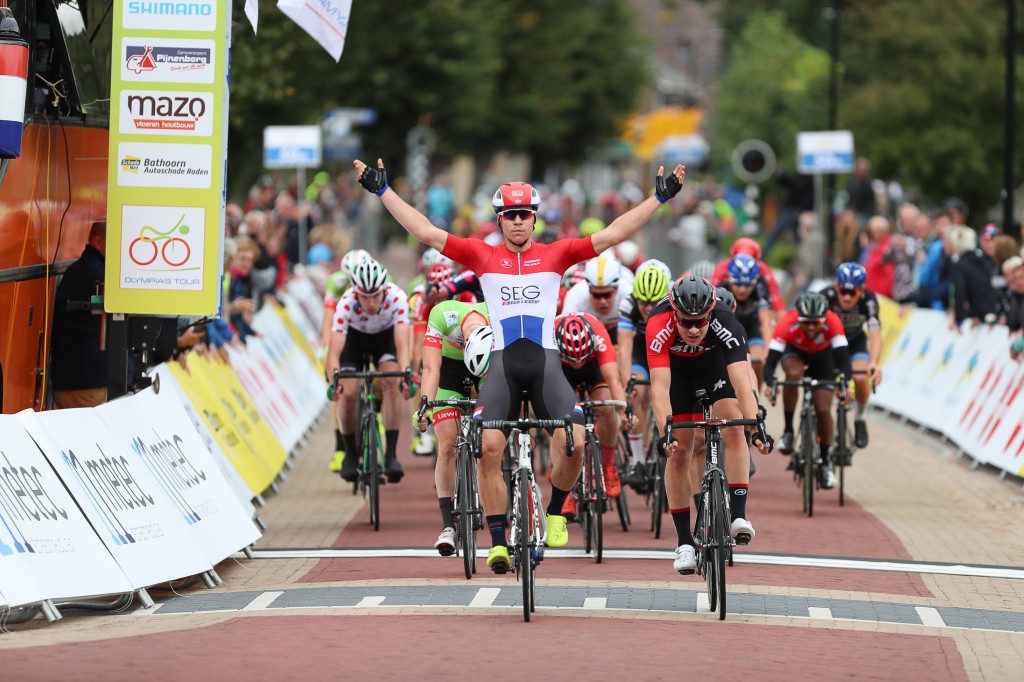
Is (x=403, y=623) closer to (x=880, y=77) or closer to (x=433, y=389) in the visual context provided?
(x=433, y=389)

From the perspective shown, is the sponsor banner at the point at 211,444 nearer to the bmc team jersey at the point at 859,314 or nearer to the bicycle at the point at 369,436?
the bicycle at the point at 369,436

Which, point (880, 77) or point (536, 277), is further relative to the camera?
point (880, 77)

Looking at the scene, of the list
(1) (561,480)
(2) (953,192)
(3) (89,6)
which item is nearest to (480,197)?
(2) (953,192)

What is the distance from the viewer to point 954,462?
20.3 m

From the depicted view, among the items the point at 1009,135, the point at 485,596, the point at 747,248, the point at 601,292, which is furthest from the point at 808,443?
the point at 1009,135

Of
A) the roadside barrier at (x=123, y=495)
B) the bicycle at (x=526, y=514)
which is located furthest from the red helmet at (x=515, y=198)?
the roadside barrier at (x=123, y=495)

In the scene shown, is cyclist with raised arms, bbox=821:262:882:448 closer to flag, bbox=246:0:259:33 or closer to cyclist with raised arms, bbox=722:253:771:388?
cyclist with raised arms, bbox=722:253:771:388

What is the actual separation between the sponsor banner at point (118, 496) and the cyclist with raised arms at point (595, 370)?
2.65 meters

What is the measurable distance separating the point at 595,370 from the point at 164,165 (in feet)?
10.5

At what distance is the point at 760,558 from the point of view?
13594 mm

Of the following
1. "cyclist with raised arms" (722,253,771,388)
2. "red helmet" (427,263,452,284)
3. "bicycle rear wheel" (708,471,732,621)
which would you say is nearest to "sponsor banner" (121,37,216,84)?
"red helmet" (427,263,452,284)

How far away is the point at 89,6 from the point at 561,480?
528cm

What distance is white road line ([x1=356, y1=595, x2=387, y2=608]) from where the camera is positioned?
11.3 metres

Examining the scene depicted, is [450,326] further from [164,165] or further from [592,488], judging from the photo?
[164,165]
